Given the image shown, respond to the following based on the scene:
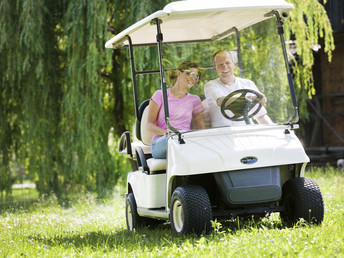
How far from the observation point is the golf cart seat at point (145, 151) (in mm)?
5961

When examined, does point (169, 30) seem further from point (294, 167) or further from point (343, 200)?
point (343, 200)

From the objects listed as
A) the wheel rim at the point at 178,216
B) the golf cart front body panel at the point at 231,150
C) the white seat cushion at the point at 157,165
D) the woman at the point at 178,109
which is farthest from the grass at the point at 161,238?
the woman at the point at 178,109

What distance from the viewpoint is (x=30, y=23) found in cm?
1030

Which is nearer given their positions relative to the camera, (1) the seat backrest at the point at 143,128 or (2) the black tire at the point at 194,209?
(2) the black tire at the point at 194,209

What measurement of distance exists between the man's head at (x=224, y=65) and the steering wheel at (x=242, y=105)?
191 millimetres

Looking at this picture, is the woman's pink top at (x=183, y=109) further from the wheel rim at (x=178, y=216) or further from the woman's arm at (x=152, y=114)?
the wheel rim at (x=178, y=216)

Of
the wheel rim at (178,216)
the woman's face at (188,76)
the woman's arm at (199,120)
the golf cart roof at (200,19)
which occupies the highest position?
the golf cart roof at (200,19)

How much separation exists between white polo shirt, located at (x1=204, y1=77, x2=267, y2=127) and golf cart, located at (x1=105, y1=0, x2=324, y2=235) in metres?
0.05

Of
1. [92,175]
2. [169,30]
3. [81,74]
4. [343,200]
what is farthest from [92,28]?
[343,200]

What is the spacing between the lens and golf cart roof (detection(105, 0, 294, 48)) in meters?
5.48

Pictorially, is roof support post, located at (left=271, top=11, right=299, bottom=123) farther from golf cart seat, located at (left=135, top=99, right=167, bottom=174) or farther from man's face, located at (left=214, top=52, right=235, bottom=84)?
golf cart seat, located at (left=135, top=99, right=167, bottom=174)

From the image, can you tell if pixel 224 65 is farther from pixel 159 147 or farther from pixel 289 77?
pixel 159 147

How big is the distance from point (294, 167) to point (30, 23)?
19.1ft

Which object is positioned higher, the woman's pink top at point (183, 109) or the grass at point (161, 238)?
the woman's pink top at point (183, 109)
